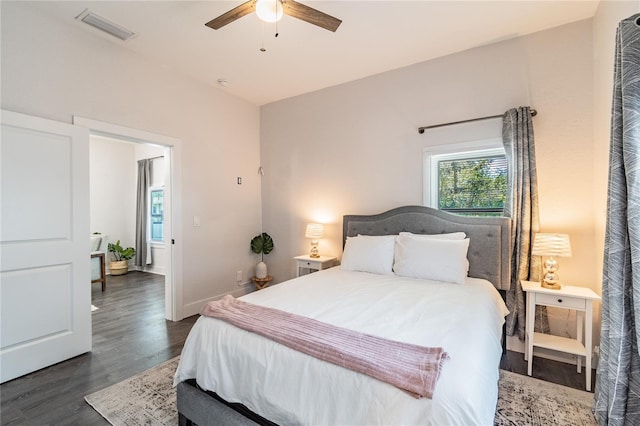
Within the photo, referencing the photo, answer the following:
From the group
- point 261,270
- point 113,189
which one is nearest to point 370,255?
point 261,270

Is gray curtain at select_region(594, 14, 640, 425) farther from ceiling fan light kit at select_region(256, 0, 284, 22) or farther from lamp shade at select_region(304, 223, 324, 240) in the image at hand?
lamp shade at select_region(304, 223, 324, 240)

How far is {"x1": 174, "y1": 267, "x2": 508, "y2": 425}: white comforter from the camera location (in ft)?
3.56

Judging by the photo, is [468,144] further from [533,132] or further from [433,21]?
[433,21]

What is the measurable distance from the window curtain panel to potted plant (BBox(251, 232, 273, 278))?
3.06 meters

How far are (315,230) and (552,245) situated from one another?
241 centimetres

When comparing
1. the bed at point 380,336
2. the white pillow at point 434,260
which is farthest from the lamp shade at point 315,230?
the white pillow at point 434,260

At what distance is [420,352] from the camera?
1288 millimetres

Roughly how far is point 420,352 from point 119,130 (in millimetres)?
3321

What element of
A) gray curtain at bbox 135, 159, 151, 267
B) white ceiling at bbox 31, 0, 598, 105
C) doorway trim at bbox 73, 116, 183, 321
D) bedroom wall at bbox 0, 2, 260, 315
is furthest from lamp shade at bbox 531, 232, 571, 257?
gray curtain at bbox 135, 159, 151, 267

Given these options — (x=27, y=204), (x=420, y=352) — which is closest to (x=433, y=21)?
(x=420, y=352)

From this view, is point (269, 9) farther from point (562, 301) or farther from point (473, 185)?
point (562, 301)

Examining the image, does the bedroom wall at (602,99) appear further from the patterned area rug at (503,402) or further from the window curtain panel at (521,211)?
the patterned area rug at (503,402)

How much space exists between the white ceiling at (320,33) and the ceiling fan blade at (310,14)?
550 mm

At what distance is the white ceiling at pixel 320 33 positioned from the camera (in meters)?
2.41
